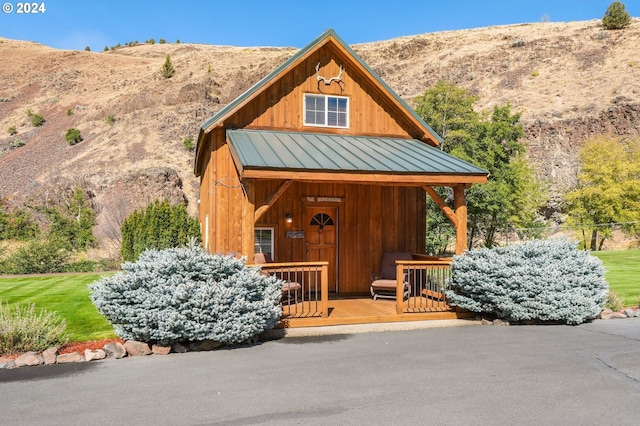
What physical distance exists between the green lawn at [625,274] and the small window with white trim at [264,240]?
29.1ft

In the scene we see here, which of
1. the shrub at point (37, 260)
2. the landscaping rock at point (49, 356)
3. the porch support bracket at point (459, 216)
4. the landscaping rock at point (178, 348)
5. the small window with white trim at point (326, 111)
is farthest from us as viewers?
the shrub at point (37, 260)

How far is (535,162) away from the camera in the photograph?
138 feet

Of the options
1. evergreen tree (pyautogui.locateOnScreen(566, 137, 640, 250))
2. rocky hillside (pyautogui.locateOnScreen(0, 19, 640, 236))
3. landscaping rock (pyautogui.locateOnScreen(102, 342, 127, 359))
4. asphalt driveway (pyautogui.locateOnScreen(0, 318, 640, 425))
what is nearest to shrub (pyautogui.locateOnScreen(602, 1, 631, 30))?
rocky hillside (pyautogui.locateOnScreen(0, 19, 640, 236))

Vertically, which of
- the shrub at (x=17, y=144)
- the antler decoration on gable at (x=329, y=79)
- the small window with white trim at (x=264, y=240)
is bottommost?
the small window with white trim at (x=264, y=240)

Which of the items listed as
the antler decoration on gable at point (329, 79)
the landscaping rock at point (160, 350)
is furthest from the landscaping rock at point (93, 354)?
the antler decoration on gable at point (329, 79)

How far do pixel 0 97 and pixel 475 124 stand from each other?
5959cm

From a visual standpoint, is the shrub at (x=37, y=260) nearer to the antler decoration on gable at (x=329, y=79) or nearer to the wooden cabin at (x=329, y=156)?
the wooden cabin at (x=329, y=156)

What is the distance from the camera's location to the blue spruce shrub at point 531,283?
10.0 metres

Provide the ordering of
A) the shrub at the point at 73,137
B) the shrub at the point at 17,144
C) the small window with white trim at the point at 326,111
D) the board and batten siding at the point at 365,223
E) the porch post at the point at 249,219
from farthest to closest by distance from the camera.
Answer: the shrub at the point at 17,144, the shrub at the point at 73,137, the board and batten siding at the point at 365,223, the small window with white trim at the point at 326,111, the porch post at the point at 249,219

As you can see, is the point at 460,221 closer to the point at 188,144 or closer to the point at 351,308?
the point at 351,308

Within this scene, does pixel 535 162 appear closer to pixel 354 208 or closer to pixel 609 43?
pixel 609 43

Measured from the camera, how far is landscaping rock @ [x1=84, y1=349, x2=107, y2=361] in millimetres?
7668

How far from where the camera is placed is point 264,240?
1312 cm

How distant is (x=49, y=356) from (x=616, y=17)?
64851mm
